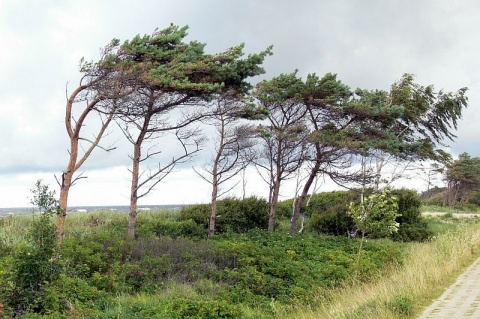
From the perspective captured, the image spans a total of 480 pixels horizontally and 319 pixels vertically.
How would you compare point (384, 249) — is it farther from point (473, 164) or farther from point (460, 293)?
point (473, 164)

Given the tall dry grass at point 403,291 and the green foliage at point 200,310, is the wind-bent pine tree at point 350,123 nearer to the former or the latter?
the tall dry grass at point 403,291

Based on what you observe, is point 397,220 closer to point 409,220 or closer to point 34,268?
point 409,220

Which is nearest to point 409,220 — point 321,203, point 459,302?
point 321,203

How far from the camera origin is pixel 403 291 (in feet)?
34.1

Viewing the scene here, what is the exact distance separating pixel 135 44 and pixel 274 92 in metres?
7.79

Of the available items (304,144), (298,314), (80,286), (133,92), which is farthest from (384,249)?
(80,286)

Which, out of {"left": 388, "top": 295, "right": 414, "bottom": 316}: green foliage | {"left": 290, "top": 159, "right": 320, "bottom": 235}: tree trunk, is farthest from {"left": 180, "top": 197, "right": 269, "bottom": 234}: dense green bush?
{"left": 388, "top": 295, "right": 414, "bottom": 316}: green foliage

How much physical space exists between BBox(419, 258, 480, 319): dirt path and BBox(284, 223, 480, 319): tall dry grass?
7.5 inches

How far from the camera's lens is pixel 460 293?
1065 cm

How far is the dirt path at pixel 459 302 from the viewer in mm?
8675

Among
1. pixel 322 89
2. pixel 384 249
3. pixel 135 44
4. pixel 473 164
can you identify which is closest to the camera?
pixel 135 44

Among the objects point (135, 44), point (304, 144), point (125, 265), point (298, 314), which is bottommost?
point (298, 314)

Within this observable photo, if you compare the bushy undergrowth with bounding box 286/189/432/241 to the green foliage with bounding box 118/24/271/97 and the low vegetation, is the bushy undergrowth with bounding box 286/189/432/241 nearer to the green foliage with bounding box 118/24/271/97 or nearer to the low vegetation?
the low vegetation

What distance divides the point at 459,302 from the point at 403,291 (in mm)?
Result: 1067
